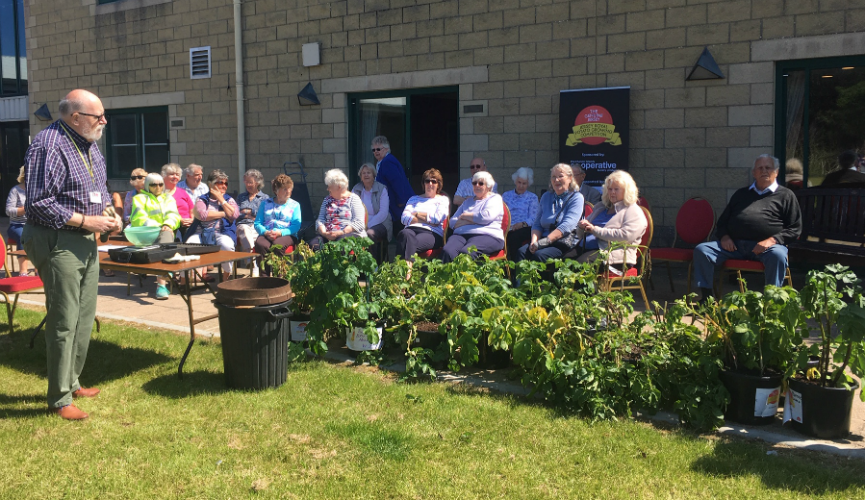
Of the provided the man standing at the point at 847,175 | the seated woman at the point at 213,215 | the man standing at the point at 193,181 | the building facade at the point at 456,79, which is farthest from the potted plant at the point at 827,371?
the man standing at the point at 193,181

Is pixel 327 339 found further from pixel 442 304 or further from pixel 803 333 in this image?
pixel 803 333

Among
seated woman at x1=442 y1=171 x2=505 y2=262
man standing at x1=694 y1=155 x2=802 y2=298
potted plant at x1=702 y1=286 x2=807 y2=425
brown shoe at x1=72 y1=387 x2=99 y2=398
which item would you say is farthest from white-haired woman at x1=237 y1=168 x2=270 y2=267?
potted plant at x1=702 y1=286 x2=807 y2=425

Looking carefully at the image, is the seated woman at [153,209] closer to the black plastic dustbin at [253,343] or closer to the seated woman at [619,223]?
the black plastic dustbin at [253,343]

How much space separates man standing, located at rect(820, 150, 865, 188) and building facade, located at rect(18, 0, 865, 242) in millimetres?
95

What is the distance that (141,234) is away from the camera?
17.0 feet

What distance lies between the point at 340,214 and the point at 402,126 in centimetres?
288

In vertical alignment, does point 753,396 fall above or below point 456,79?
below

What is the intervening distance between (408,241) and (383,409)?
3.10 meters

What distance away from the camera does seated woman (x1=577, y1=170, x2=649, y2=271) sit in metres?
6.02

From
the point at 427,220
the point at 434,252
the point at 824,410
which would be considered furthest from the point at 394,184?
the point at 824,410

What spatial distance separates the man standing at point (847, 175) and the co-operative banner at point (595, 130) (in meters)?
1.95

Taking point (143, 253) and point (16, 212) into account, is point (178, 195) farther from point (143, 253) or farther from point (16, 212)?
point (143, 253)

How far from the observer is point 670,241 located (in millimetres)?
8008

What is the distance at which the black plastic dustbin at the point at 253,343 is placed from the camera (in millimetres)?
4344
